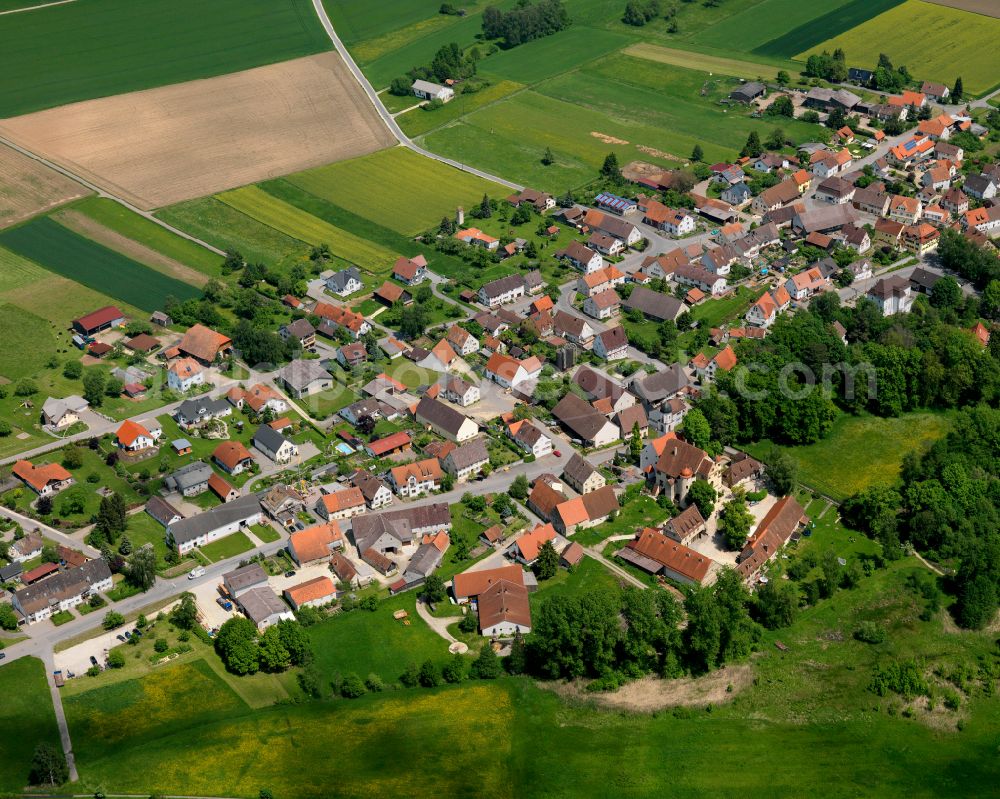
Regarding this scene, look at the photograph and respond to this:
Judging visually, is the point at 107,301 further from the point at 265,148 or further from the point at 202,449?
the point at 265,148

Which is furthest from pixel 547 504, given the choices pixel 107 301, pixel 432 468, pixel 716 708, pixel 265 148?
pixel 265 148

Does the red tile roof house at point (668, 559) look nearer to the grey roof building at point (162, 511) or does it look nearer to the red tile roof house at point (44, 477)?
the grey roof building at point (162, 511)

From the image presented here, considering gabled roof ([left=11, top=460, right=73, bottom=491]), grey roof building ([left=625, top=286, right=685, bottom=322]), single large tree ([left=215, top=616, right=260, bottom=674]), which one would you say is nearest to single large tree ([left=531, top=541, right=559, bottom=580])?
single large tree ([left=215, top=616, right=260, bottom=674])

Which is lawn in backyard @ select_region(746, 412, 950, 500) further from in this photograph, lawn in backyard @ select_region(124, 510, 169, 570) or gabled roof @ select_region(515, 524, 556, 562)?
lawn in backyard @ select_region(124, 510, 169, 570)

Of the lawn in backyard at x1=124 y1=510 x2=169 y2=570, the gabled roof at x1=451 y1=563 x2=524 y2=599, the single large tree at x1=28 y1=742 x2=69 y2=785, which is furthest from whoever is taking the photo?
the lawn in backyard at x1=124 y1=510 x2=169 y2=570

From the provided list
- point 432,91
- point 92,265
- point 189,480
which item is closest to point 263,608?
point 189,480

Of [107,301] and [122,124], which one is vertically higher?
[122,124]

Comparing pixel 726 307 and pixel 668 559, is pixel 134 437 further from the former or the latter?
pixel 726 307
